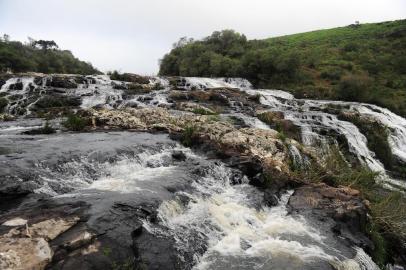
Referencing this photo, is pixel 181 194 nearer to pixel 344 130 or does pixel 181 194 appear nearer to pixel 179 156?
pixel 179 156

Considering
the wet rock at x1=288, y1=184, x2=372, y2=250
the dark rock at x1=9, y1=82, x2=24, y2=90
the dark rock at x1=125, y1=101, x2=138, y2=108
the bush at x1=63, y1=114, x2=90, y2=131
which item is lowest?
the wet rock at x1=288, y1=184, x2=372, y2=250

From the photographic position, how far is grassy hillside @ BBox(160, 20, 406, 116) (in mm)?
40062

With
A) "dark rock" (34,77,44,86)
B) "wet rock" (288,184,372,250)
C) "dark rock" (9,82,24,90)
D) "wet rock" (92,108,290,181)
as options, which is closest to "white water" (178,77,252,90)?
"dark rock" (34,77,44,86)

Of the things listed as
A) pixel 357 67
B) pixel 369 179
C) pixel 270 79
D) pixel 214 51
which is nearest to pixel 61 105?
pixel 369 179

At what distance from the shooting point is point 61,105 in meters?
24.3

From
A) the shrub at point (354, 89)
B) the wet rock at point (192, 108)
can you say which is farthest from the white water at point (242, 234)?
the shrub at point (354, 89)

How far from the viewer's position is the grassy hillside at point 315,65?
40062 mm

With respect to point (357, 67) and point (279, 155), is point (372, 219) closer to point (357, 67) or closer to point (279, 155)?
point (279, 155)

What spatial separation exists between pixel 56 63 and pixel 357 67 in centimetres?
3934

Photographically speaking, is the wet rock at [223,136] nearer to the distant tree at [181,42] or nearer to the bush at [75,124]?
the bush at [75,124]

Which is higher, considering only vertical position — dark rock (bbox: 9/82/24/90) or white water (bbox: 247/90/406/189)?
dark rock (bbox: 9/82/24/90)

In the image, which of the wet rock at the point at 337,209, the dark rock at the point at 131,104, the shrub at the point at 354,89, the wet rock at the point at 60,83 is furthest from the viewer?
the shrub at the point at 354,89

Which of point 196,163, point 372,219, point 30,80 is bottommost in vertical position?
point 372,219

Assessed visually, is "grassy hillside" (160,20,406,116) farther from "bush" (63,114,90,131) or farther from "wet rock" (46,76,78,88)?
"bush" (63,114,90,131)
